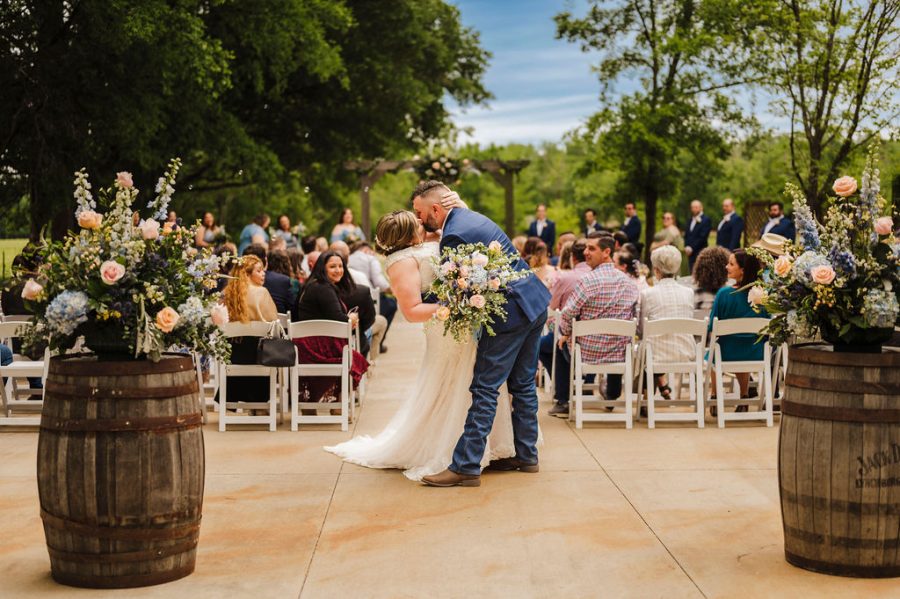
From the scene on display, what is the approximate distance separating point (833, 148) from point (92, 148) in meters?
15.8

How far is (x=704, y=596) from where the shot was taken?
523 centimetres

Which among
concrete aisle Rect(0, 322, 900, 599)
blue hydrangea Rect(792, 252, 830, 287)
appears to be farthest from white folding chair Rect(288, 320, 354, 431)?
blue hydrangea Rect(792, 252, 830, 287)

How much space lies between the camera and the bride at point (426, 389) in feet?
26.1

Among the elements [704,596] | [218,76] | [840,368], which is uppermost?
[218,76]

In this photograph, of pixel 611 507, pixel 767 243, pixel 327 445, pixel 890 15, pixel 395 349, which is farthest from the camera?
pixel 890 15

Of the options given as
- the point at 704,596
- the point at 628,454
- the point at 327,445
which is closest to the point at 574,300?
the point at 628,454

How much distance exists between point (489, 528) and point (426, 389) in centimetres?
189

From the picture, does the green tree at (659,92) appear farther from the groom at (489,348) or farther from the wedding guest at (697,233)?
the groom at (489,348)

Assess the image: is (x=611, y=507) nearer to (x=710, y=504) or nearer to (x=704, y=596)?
(x=710, y=504)

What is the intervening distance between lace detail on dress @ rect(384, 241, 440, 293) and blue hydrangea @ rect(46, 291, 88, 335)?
2.96 metres

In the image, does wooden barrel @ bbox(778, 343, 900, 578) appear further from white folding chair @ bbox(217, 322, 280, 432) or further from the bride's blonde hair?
white folding chair @ bbox(217, 322, 280, 432)

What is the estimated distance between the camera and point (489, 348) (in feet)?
25.7

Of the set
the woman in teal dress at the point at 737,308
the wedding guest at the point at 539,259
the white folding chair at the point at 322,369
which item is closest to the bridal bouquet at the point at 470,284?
the white folding chair at the point at 322,369

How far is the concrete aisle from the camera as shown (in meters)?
5.42
